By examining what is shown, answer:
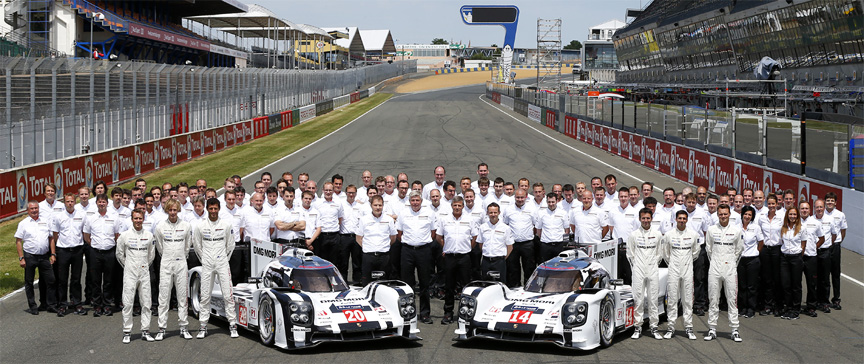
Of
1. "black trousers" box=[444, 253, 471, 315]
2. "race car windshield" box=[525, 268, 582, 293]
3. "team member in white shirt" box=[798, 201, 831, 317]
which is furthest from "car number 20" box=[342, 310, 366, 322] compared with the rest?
"team member in white shirt" box=[798, 201, 831, 317]

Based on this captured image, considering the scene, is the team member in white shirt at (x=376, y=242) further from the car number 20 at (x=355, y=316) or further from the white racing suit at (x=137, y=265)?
the white racing suit at (x=137, y=265)

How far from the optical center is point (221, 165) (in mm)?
32656

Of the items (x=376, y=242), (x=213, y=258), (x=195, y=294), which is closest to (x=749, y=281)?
(x=376, y=242)

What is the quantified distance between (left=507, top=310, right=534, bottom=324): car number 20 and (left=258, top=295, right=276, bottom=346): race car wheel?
9.49 feet

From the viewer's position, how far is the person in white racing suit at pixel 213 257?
37.7 feet

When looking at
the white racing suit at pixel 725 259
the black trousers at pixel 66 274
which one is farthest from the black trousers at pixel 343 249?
the white racing suit at pixel 725 259

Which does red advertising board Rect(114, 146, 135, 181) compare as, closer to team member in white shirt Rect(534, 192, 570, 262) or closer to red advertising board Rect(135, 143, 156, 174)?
red advertising board Rect(135, 143, 156, 174)

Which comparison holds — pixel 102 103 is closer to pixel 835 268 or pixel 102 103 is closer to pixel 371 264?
pixel 371 264

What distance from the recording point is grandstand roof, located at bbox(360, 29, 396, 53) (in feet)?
591

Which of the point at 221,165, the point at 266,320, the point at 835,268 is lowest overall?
the point at 266,320

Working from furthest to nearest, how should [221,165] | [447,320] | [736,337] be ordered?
1. [221,165]
2. [447,320]
3. [736,337]

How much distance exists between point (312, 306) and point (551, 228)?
4.64 metres

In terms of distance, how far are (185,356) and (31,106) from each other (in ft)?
49.4

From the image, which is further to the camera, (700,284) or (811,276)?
(700,284)
